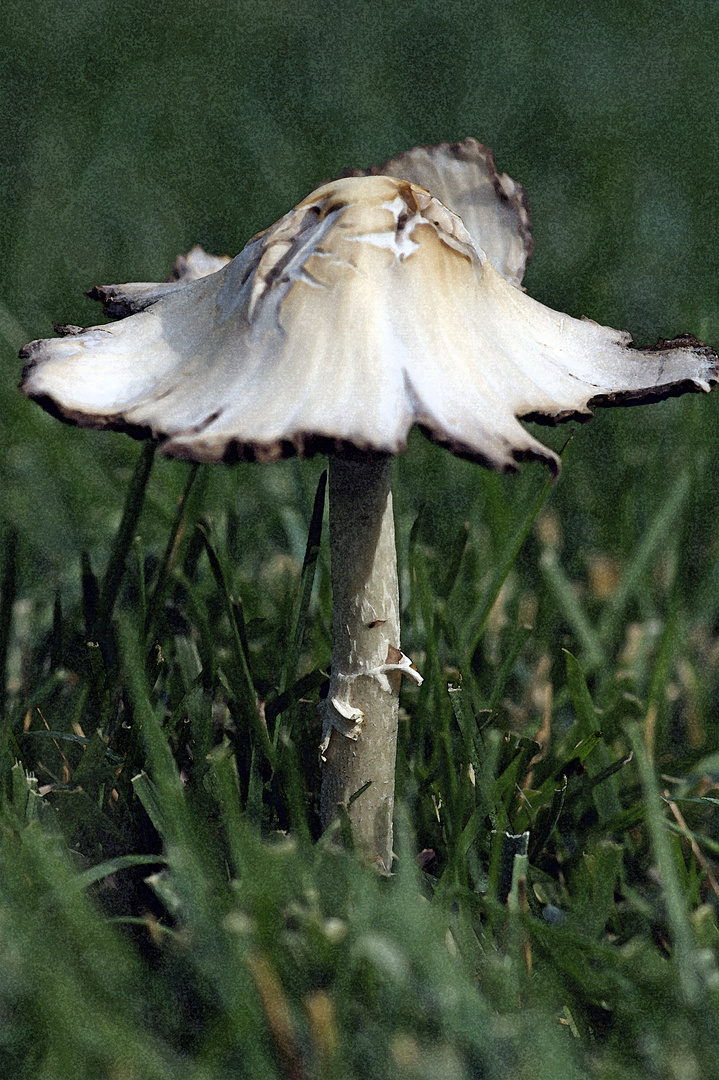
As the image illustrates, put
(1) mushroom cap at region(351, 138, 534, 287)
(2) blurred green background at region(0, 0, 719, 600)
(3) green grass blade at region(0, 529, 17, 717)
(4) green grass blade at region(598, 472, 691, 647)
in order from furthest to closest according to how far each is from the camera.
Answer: (2) blurred green background at region(0, 0, 719, 600) < (4) green grass blade at region(598, 472, 691, 647) < (3) green grass blade at region(0, 529, 17, 717) < (1) mushroom cap at region(351, 138, 534, 287)

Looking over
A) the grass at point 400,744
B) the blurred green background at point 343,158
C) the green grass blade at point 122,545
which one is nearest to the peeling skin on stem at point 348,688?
the grass at point 400,744

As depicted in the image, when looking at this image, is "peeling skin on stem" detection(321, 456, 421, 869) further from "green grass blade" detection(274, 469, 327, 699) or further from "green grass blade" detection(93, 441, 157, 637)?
"green grass blade" detection(93, 441, 157, 637)

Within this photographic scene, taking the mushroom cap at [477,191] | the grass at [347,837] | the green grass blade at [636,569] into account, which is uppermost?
the mushroom cap at [477,191]

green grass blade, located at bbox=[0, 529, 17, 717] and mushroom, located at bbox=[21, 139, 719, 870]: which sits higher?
mushroom, located at bbox=[21, 139, 719, 870]

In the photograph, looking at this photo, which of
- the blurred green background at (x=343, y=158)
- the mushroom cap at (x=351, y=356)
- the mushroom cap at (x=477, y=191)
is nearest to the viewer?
the mushroom cap at (x=351, y=356)

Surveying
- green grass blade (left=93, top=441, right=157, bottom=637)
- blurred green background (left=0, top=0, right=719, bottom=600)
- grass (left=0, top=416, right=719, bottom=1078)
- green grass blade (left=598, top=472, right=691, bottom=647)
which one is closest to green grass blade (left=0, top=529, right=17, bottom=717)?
grass (left=0, top=416, right=719, bottom=1078)

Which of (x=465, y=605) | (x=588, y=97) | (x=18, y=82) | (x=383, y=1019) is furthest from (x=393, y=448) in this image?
(x=18, y=82)

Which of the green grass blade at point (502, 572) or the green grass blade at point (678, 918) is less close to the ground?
the green grass blade at point (502, 572)

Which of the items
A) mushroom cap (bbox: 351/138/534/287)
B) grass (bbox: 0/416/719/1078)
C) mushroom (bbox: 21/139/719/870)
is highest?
mushroom cap (bbox: 351/138/534/287)

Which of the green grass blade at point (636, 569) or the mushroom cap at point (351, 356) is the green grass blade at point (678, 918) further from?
the green grass blade at point (636, 569)
